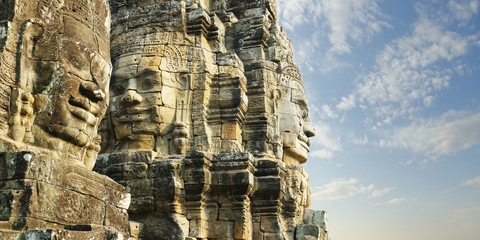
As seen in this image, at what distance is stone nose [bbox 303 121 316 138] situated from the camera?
11859mm

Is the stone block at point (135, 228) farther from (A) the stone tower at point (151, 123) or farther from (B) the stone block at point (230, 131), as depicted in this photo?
(B) the stone block at point (230, 131)

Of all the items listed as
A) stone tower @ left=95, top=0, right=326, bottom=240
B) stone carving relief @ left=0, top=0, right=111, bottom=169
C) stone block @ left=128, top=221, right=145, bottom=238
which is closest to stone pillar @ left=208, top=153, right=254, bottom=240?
stone tower @ left=95, top=0, right=326, bottom=240

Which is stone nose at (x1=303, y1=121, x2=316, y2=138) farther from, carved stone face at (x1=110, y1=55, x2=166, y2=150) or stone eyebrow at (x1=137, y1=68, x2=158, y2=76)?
stone eyebrow at (x1=137, y1=68, x2=158, y2=76)

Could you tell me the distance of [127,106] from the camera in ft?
32.1

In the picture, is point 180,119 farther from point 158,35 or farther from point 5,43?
point 5,43

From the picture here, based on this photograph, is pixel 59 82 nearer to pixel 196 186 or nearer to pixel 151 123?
pixel 196 186

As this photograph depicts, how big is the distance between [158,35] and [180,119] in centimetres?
195

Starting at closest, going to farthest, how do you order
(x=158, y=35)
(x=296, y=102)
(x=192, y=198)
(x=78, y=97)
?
(x=78, y=97), (x=192, y=198), (x=158, y=35), (x=296, y=102)

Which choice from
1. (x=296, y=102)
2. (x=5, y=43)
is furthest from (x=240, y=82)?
(x=5, y=43)

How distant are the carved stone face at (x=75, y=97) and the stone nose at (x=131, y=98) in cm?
350

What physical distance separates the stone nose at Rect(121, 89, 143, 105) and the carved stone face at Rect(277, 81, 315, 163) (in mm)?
3386

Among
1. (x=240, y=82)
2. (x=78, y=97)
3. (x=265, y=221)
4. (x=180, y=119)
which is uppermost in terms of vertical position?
(x=240, y=82)

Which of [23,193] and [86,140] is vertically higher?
[86,140]

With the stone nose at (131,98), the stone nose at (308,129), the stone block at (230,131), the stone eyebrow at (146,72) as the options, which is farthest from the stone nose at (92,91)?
the stone nose at (308,129)
